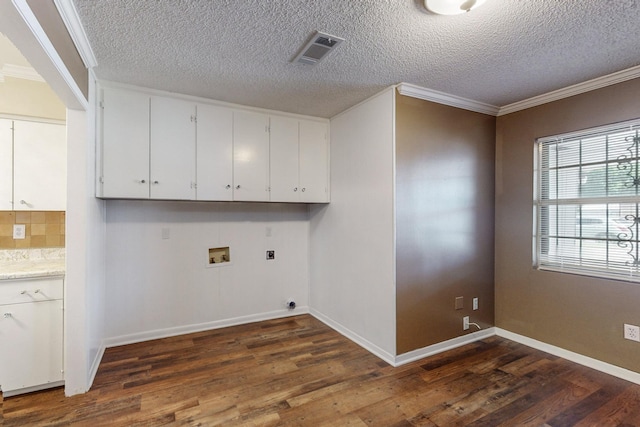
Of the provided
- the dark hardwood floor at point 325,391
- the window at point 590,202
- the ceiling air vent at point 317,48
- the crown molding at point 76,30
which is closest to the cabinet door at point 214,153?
the crown molding at point 76,30

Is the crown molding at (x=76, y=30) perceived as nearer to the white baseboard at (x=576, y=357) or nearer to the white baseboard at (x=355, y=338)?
the white baseboard at (x=355, y=338)

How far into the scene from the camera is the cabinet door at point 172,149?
286 centimetres

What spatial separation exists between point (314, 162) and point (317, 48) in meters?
1.62

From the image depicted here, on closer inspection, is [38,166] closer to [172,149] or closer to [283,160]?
[172,149]

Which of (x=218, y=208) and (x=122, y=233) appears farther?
(x=218, y=208)

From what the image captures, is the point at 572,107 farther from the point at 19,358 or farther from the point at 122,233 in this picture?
the point at 19,358

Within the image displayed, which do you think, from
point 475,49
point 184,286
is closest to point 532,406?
point 475,49

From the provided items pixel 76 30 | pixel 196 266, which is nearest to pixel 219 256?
pixel 196 266

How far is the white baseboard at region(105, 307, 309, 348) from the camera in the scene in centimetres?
304

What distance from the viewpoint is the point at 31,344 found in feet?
7.11

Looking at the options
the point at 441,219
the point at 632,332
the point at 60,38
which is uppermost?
the point at 60,38

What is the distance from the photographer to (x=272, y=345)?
3.04 m

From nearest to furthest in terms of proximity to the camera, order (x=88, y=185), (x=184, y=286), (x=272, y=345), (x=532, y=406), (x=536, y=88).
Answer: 1. (x=532, y=406)
2. (x=88, y=185)
3. (x=536, y=88)
4. (x=272, y=345)
5. (x=184, y=286)

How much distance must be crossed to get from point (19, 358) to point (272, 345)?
1870mm
